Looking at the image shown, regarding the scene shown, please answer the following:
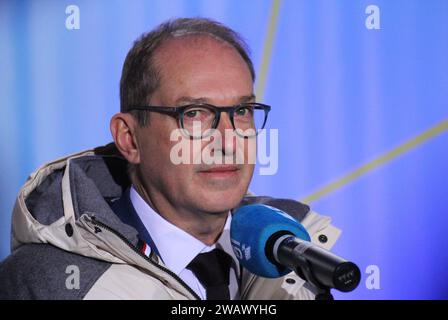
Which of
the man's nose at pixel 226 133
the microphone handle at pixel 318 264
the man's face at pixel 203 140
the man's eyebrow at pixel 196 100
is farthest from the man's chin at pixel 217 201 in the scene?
the microphone handle at pixel 318 264

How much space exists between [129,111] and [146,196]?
229 millimetres

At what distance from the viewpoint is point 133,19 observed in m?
1.97

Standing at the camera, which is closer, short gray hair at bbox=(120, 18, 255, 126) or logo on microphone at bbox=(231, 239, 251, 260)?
logo on microphone at bbox=(231, 239, 251, 260)

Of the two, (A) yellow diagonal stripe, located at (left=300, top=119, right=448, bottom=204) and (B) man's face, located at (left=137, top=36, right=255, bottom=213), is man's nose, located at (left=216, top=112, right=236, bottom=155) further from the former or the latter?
(A) yellow diagonal stripe, located at (left=300, top=119, right=448, bottom=204)

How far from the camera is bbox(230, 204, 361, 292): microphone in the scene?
0.79 m

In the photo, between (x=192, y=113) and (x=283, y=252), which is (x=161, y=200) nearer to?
(x=192, y=113)

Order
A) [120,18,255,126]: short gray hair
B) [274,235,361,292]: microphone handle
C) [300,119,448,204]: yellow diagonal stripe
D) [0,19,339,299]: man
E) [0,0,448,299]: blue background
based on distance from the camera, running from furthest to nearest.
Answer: [300,119,448,204]: yellow diagonal stripe < [0,0,448,299]: blue background < [120,18,255,126]: short gray hair < [0,19,339,299]: man < [274,235,361,292]: microphone handle

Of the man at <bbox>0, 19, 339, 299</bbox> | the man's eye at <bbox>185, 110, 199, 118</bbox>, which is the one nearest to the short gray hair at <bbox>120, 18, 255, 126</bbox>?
the man at <bbox>0, 19, 339, 299</bbox>

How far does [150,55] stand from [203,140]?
30 cm

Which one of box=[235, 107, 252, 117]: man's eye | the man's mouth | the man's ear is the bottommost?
the man's mouth

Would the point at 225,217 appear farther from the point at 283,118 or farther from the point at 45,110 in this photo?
the point at 45,110

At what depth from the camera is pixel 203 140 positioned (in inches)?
54.4

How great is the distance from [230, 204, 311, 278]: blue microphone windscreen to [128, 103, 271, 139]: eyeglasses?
0.88 ft

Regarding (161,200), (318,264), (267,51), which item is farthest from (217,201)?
(267,51)
